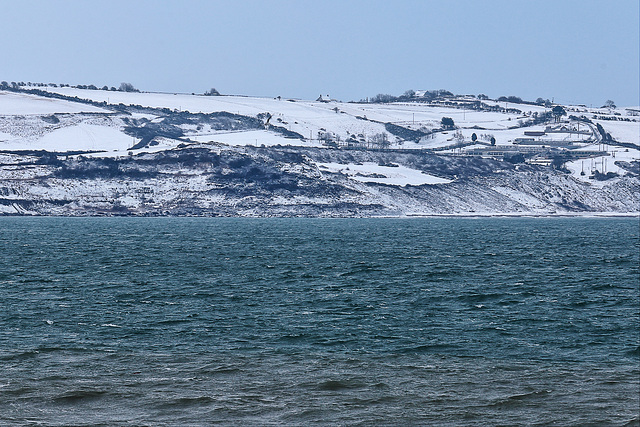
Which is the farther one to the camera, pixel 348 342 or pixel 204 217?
pixel 204 217

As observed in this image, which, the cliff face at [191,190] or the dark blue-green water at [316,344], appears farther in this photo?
the cliff face at [191,190]

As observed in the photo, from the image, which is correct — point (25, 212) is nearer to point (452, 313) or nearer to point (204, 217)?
point (204, 217)

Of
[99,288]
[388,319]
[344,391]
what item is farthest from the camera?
[99,288]

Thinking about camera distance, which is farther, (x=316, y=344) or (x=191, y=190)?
(x=191, y=190)

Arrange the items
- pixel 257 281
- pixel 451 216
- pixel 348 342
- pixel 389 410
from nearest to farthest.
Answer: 1. pixel 389 410
2. pixel 348 342
3. pixel 257 281
4. pixel 451 216

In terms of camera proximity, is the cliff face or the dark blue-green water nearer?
the dark blue-green water

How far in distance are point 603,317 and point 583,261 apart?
112ft

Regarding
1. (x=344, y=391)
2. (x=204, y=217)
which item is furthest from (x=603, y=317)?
(x=204, y=217)

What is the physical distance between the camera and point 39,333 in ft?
100

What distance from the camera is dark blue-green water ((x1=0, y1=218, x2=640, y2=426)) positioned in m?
20.5

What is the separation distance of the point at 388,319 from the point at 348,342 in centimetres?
601

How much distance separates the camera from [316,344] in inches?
1152

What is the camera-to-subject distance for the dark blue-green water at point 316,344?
20.5 m

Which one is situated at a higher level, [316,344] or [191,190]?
[316,344]
